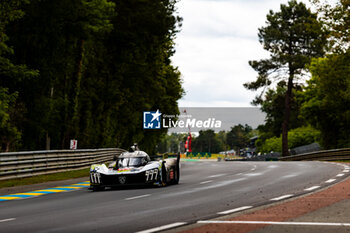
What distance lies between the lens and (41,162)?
910 inches

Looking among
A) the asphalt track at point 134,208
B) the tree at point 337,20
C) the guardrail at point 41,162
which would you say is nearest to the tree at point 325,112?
the tree at point 337,20

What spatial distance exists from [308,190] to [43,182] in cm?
1039

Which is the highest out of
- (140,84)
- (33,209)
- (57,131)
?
(140,84)

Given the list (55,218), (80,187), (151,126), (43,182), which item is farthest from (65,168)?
(151,126)

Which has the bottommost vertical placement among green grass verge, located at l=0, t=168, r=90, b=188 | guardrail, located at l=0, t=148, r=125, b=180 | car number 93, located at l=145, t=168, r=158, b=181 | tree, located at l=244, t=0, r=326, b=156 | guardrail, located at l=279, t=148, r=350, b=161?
green grass verge, located at l=0, t=168, r=90, b=188

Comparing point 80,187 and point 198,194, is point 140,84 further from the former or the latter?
point 198,194

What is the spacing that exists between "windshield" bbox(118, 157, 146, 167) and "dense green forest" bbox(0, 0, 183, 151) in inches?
313

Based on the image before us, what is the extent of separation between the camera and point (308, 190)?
44.8ft

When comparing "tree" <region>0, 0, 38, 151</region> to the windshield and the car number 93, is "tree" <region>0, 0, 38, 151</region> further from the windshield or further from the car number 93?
the car number 93

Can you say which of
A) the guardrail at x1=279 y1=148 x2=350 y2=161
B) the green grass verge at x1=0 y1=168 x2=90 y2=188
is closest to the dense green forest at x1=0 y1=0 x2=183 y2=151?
the green grass verge at x1=0 y1=168 x2=90 y2=188

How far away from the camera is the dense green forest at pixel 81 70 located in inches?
1120

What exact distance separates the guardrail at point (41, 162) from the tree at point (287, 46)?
35.1m

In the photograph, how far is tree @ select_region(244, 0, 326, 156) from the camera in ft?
201

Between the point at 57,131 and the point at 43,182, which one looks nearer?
the point at 43,182
